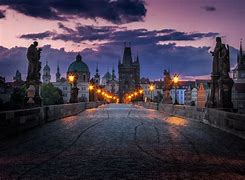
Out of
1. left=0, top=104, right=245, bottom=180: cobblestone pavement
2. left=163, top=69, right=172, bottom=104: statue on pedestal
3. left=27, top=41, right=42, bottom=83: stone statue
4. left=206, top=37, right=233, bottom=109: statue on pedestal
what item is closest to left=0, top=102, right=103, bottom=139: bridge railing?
left=0, top=104, right=245, bottom=180: cobblestone pavement

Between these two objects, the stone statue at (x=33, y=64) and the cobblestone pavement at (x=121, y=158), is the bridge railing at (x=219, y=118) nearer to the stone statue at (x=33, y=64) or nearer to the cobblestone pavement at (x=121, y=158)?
the cobblestone pavement at (x=121, y=158)

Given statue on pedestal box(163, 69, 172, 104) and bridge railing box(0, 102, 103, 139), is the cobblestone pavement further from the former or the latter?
statue on pedestal box(163, 69, 172, 104)

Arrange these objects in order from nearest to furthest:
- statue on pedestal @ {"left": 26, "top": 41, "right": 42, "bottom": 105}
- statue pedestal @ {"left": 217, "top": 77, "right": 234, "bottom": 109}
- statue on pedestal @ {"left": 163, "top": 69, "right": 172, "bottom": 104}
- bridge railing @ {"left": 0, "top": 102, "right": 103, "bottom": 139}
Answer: bridge railing @ {"left": 0, "top": 102, "right": 103, "bottom": 139}
statue pedestal @ {"left": 217, "top": 77, "right": 234, "bottom": 109}
statue on pedestal @ {"left": 26, "top": 41, "right": 42, "bottom": 105}
statue on pedestal @ {"left": 163, "top": 69, "right": 172, "bottom": 104}

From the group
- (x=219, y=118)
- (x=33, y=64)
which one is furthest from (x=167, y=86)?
(x=219, y=118)

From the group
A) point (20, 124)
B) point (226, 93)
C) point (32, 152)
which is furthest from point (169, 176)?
point (226, 93)

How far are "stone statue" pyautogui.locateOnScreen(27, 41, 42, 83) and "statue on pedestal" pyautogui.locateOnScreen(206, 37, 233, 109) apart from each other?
11.8 meters

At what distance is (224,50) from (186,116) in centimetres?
921

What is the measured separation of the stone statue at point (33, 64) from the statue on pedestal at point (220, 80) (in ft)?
38.6

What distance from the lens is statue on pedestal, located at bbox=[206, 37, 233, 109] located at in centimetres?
2436

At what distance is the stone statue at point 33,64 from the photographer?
2920 centimetres

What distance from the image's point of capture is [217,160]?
10516 mm

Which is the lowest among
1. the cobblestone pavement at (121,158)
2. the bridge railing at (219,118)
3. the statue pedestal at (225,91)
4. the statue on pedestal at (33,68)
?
the cobblestone pavement at (121,158)

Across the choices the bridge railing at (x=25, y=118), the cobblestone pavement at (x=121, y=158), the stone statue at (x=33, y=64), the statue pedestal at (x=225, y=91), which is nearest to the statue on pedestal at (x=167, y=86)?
the bridge railing at (x=25, y=118)

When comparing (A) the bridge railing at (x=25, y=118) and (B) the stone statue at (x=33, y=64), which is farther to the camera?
(B) the stone statue at (x=33, y=64)
